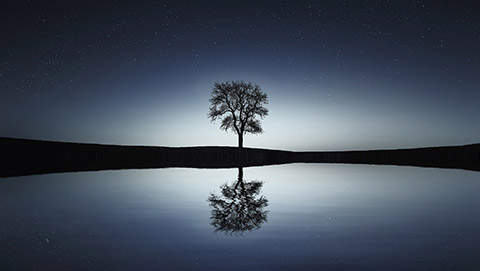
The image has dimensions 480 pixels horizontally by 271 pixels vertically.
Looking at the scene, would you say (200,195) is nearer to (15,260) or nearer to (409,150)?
(15,260)

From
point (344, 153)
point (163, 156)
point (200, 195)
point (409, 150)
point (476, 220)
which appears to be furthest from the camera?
point (344, 153)

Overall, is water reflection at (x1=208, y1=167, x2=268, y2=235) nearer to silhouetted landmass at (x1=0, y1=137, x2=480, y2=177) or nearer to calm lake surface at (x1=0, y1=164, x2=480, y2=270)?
calm lake surface at (x1=0, y1=164, x2=480, y2=270)

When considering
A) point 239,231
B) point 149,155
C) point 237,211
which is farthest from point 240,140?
point 239,231

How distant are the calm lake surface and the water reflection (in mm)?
25

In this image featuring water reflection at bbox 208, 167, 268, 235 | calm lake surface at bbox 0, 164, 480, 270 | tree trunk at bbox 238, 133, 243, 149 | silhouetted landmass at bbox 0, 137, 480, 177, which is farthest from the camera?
tree trunk at bbox 238, 133, 243, 149

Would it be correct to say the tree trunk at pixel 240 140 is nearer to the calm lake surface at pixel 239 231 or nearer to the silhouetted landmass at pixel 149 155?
the silhouetted landmass at pixel 149 155

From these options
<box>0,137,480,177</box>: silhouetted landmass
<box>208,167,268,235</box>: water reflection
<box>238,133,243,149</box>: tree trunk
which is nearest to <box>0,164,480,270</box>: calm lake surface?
<box>208,167,268,235</box>: water reflection

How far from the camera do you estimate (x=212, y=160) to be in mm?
53125

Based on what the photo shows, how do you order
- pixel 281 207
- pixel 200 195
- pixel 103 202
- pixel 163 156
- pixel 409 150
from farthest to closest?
pixel 409 150, pixel 163 156, pixel 200 195, pixel 103 202, pixel 281 207

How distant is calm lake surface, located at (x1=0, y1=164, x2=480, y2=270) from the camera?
642 centimetres

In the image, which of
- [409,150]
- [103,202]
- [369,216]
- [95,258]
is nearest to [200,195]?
[103,202]

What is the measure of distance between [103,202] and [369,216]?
7255 millimetres

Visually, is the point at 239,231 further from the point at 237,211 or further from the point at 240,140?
the point at 240,140

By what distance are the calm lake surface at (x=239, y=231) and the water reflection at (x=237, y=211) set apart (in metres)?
0.03
